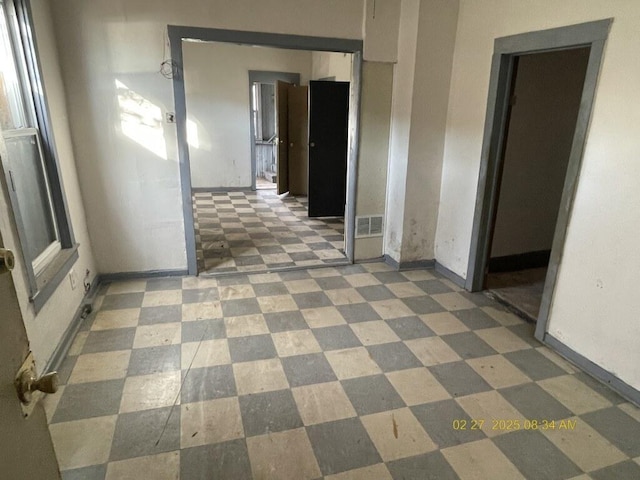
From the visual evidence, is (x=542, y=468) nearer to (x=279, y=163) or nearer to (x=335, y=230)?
(x=335, y=230)

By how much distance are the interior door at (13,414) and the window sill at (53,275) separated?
149 centimetres

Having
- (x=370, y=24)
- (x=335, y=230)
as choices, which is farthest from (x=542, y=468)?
(x=335, y=230)

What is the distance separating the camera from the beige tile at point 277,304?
3086mm

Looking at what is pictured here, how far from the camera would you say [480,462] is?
177cm

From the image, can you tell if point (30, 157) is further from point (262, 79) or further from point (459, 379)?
point (262, 79)

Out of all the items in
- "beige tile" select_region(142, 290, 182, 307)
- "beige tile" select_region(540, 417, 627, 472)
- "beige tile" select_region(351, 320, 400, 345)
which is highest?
"beige tile" select_region(142, 290, 182, 307)

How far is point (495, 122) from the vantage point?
10.0 ft

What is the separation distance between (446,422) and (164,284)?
252 centimetres

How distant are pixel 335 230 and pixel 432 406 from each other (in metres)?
3.32

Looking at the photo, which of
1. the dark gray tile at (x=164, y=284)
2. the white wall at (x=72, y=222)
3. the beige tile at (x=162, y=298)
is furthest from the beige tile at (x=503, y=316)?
the white wall at (x=72, y=222)

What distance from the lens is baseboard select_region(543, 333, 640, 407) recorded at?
7.08ft

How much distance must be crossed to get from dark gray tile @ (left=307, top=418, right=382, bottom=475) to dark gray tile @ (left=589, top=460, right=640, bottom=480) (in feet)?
3.08

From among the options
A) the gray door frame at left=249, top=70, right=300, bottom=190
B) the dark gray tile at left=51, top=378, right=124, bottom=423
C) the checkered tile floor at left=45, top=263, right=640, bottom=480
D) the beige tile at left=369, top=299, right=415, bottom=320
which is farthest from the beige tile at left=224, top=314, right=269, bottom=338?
the gray door frame at left=249, top=70, right=300, bottom=190

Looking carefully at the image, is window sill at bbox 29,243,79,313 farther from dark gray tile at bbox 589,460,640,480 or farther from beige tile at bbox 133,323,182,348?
dark gray tile at bbox 589,460,640,480
